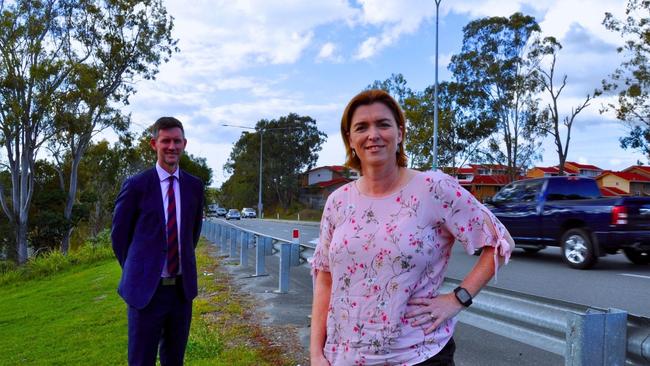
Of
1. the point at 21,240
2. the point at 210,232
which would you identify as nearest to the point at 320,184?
the point at 21,240

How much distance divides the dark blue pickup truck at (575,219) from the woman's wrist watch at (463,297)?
32.4 feet

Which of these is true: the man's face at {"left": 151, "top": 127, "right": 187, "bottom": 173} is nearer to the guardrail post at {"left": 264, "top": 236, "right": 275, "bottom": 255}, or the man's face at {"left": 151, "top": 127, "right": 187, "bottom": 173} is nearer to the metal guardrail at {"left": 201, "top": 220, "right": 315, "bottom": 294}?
the metal guardrail at {"left": 201, "top": 220, "right": 315, "bottom": 294}

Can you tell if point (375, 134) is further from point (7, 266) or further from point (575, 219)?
point (7, 266)

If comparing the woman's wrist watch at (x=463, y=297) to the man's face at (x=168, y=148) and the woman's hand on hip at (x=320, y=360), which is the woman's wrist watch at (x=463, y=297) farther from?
the man's face at (x=168, y=148)

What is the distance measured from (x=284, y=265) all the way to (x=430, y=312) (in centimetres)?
648

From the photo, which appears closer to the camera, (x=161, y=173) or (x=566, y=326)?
(x=566, y=326)

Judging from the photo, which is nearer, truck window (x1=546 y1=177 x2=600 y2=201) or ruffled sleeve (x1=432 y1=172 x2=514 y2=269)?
ruffled sleeve (x1=432 y1=172 x2=514 y2=269)

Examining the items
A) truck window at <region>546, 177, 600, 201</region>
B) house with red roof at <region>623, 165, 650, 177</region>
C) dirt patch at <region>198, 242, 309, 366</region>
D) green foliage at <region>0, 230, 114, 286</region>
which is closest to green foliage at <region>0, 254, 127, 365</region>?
dirt patch at <region>198, 242, 309, 366</region>

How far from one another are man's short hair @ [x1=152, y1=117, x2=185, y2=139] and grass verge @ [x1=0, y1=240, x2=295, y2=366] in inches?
87.2

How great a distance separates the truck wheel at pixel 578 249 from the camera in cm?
1104

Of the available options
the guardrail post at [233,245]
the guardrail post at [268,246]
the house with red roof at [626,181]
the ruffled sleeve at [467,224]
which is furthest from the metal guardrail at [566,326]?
the house with red roof at [626,181]

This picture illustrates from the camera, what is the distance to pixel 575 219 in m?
11.4

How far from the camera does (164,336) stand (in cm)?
400

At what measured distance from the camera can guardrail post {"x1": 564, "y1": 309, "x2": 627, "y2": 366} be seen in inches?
81.6
